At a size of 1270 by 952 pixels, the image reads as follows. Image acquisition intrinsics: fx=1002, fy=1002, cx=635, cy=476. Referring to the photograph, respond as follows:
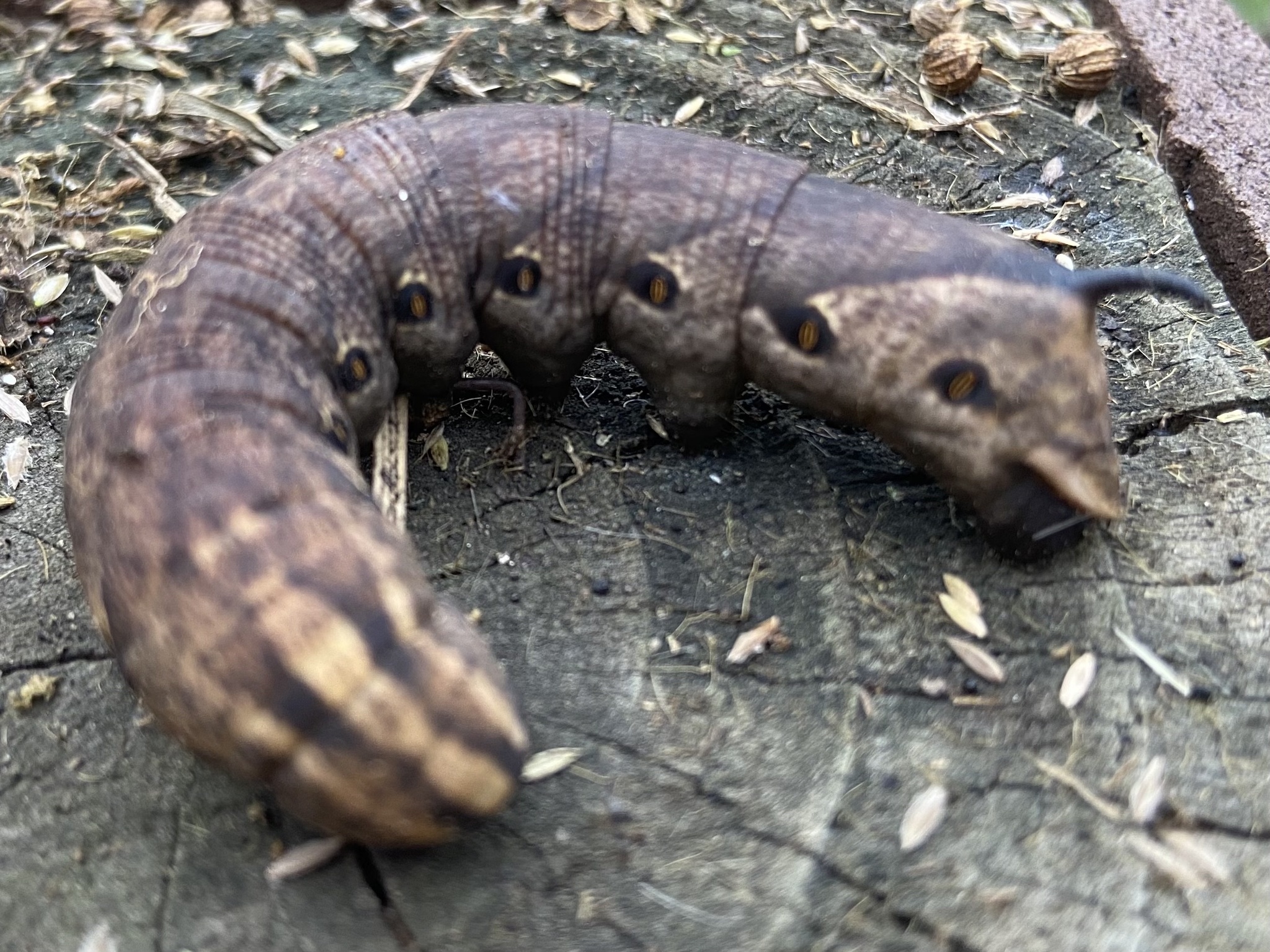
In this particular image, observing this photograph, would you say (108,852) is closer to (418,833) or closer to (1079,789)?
(418,833)

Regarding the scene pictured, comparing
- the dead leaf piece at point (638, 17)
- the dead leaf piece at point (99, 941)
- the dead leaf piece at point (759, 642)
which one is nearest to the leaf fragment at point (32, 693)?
the dead leaf piece at point (99, 941)

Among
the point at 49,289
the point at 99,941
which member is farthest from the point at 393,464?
the point at 49,289

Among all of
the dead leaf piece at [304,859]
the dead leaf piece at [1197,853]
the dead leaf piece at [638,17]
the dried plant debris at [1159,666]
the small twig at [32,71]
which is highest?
the dead leaf piece at [638,17]

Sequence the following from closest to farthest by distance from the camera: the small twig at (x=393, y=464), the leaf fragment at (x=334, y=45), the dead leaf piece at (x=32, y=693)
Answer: the dead leaf piece at (x=32, y=693) < the small twig at (x=393, y=464) < the leaf fragment at (x=334, y=45)

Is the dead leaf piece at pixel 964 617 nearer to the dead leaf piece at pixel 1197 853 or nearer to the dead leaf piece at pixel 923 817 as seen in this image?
the dead leaf piece at pixel 923 817

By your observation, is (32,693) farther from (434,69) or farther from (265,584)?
(434,69)

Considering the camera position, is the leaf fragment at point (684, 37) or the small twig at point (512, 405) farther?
the leaf fragment at point (684, 37)

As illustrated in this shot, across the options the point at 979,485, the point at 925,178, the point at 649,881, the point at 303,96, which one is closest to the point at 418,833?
the point at 649,881
